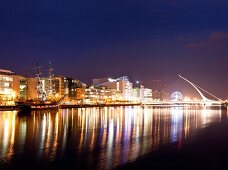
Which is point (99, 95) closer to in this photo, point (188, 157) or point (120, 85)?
point (120, 85)

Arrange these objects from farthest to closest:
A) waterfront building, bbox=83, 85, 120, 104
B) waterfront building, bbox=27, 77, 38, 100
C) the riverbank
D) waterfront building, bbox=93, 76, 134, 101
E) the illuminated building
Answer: waterfront building, bbox=93, 76, 134, 101 → waterfront building, bbox=83, 85, 120, 104 → waterfront building, bbox=27, 77, 38, 100 → the illuminated building → the riverbank

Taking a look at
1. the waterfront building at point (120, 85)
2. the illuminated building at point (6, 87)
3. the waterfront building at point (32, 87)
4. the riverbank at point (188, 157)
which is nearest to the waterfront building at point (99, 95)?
the waterfront building at point (120, 85)

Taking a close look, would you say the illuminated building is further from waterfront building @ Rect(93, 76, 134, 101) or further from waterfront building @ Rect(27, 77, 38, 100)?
waterfront building @ Rect(93, 76, 134, 101)

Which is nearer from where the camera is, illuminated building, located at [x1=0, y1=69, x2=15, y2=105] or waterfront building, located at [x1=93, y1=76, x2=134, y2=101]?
illuminated building, located at [x1=0, y1=69, x2=15, y2=105]

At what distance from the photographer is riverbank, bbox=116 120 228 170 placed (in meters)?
12.3

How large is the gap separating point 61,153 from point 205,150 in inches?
268

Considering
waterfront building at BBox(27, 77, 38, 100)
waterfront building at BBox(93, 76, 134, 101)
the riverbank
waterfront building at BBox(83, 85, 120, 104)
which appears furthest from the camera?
waterfront building at BBox(93, 76, 134, 101)

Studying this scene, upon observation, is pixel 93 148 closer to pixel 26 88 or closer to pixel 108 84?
pixel 26 88

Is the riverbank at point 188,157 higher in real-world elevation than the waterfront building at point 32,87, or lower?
lower

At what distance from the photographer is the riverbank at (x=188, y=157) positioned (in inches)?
486

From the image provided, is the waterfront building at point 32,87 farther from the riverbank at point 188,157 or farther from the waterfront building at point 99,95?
the riverbank at point 188,157

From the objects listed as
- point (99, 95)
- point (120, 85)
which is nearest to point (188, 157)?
point (99, 95)

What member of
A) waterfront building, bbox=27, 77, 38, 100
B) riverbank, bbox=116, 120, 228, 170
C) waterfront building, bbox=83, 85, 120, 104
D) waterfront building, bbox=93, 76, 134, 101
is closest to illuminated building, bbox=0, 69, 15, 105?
waterfront building, bbox=27, 77, 38, 100

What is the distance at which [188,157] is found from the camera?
46.6 feet
